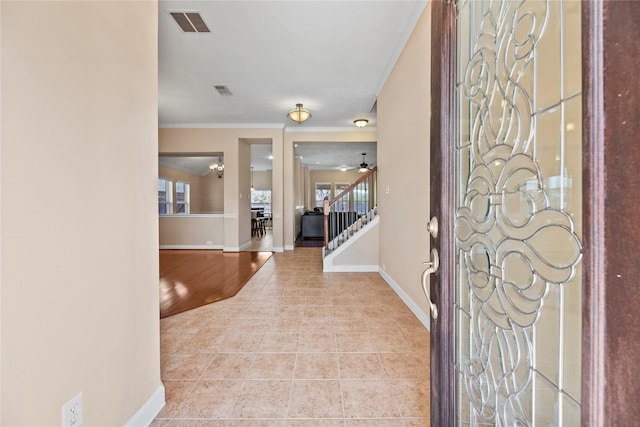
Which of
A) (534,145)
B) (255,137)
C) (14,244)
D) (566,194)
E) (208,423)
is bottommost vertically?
(208,423)

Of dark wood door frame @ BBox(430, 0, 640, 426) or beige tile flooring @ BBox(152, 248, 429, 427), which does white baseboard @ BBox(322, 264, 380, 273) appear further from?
dark wood door frame @ BBox(430, 0, 640, 426)

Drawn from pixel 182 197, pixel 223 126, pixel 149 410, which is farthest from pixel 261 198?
pixel 149 410

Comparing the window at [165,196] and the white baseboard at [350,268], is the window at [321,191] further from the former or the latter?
the white baseboard at [350,268]

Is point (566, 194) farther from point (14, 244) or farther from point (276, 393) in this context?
point (276, 393)

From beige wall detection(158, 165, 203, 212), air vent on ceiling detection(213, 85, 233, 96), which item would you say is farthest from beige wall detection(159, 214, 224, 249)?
air vent on ceiling detection(213, 85, 233, 96)

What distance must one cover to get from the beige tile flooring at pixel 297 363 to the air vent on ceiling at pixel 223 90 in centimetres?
320

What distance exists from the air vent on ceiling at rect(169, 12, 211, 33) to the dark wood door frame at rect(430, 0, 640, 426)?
328 cm

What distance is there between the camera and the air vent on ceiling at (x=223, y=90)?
4.61 meters

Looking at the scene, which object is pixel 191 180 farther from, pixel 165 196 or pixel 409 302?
pixel 409 302

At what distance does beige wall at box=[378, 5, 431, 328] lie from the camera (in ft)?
8.78

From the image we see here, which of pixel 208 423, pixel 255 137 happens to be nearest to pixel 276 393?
pixel 208 423

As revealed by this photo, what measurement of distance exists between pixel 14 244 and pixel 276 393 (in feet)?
4.83

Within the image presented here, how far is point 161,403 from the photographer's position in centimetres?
162

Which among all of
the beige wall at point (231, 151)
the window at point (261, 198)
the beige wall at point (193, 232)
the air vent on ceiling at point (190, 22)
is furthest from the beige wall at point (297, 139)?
the window at point (261, 198)
